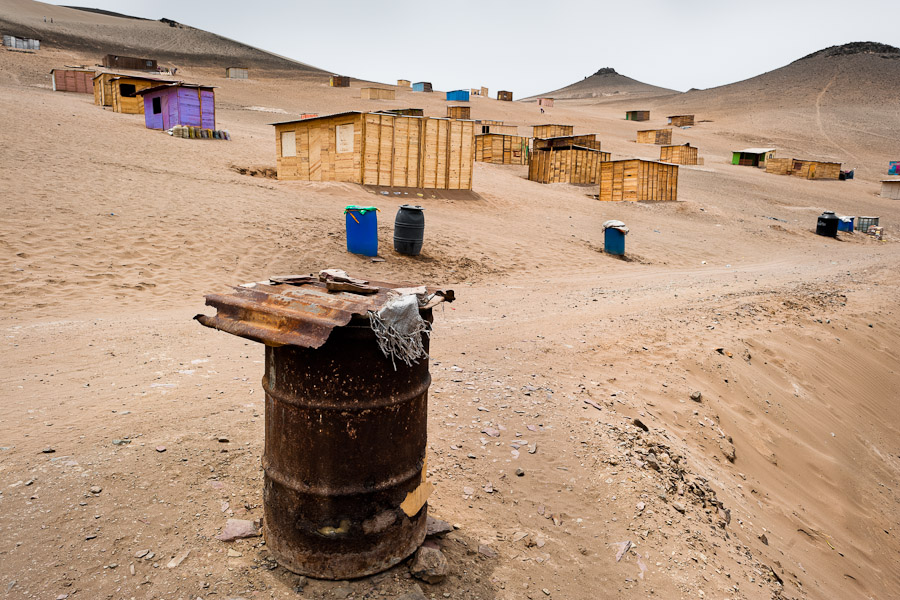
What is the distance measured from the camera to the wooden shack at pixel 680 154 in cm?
3794

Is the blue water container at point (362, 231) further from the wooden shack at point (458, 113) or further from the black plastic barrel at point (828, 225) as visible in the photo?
the wooden shack at point (458, 113)

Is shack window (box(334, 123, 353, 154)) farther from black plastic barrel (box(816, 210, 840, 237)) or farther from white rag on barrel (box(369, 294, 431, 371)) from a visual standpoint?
black plastic barrel (box(816, 210, 840, 237))

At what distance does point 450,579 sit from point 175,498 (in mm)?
1579

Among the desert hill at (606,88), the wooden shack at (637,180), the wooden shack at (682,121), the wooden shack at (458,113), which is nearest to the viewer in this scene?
the wooden shack at (637,180)

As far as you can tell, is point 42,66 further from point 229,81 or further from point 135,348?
point 135,348

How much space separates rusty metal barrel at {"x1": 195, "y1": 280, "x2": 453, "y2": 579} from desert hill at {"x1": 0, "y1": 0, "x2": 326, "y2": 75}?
60618 mm

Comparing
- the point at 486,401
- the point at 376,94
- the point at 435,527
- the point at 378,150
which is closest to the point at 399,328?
the point at 435,527

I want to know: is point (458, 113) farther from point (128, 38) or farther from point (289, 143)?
point (128, 38)

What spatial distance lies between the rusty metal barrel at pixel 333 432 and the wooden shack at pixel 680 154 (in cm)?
3923

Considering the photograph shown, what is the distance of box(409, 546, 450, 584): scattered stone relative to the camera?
2.76 meters

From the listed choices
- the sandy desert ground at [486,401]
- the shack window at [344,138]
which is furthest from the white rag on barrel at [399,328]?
the shack window at [344,138]

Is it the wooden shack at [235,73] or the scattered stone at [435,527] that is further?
the wooden shack at [235,73]

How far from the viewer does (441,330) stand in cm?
706

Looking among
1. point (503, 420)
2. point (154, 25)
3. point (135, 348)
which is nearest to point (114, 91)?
point (135, 348)
